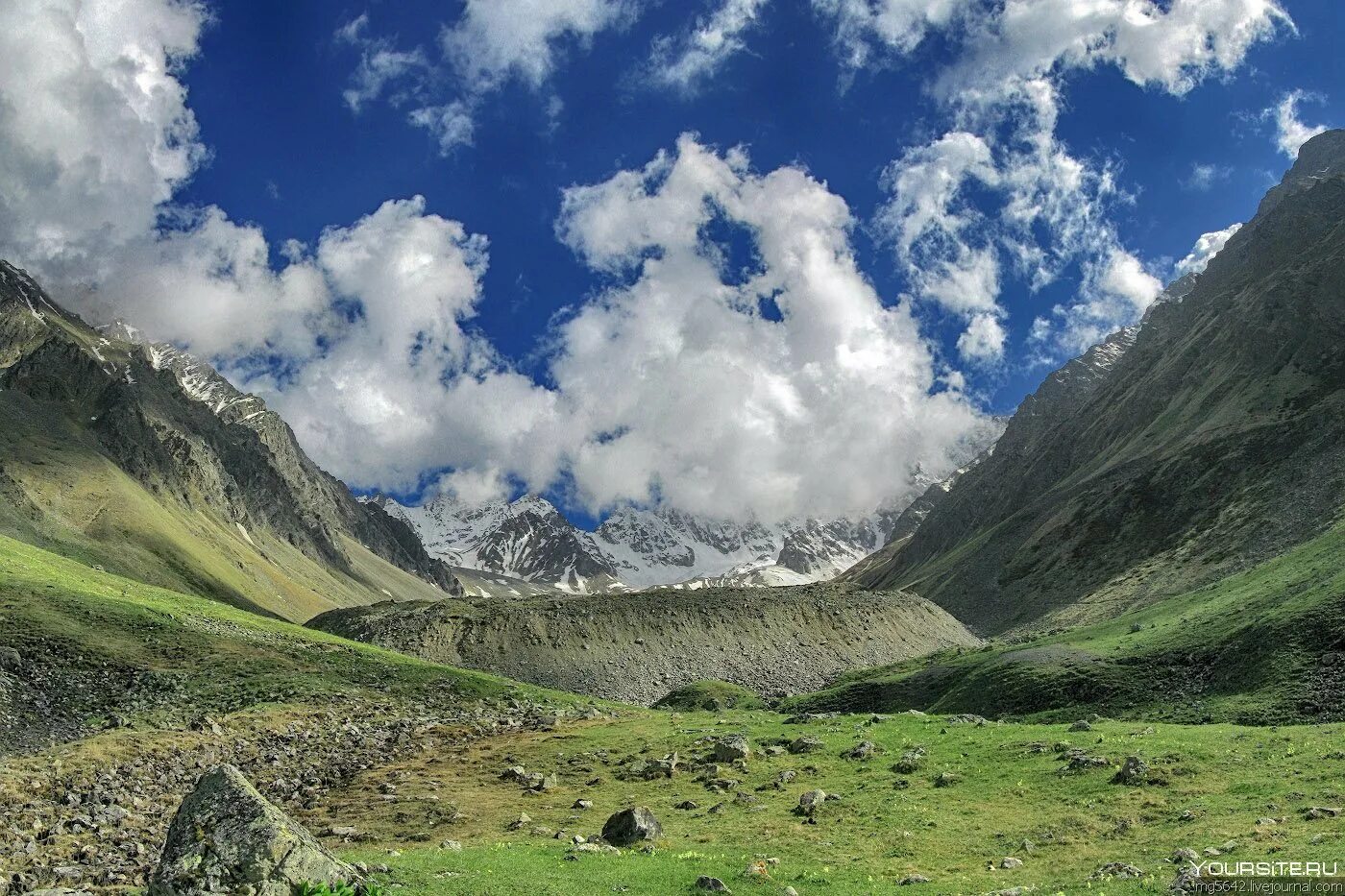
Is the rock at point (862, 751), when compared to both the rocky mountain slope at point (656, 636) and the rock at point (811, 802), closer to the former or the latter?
the rock at point (811, 802)

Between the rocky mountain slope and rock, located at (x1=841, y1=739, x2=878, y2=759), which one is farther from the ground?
the rocky mountain slope

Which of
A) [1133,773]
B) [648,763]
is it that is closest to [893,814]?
[1133,773]

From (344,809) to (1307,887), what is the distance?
1332 inches

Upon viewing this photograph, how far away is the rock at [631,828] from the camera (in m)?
28.6

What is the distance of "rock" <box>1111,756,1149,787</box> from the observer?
31.4 metres

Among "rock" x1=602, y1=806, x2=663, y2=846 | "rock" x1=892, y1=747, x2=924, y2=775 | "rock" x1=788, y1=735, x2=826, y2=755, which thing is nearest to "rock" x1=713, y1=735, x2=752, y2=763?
"rock" x1=788, y1=735, x2=826, y2=755

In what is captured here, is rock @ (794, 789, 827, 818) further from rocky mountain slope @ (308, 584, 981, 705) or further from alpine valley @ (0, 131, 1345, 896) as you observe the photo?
rocky mountain slope @ (308, 584, 981, 705)

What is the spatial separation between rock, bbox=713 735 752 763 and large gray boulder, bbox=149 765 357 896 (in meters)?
28.2

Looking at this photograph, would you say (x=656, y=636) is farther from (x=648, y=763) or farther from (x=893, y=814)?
(x=893, y=814)

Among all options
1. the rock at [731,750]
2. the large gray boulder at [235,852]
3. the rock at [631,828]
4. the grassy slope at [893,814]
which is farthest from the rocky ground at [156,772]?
the rock at [731,750]

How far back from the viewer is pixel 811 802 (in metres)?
33.2

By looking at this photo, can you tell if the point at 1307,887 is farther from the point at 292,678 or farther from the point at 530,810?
the point at 292,678

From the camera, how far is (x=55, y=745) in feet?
132

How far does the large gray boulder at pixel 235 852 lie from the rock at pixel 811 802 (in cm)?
2041
